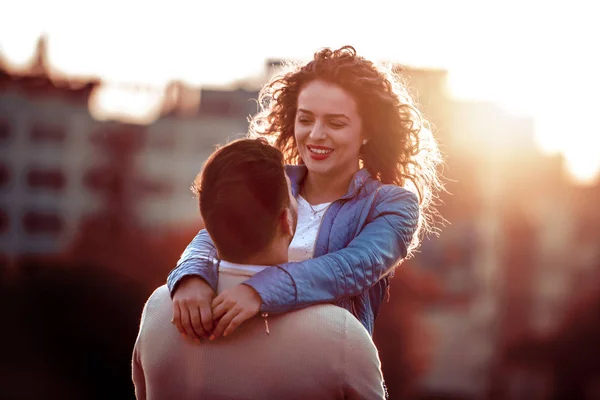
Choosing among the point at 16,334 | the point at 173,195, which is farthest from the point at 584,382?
the point at 16,334

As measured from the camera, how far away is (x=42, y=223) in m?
53.7

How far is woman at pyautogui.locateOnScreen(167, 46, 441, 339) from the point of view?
2.55 meters

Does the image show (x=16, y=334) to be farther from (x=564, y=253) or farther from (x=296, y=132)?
(x=296, y=132)

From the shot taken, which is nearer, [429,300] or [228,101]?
[429,300]

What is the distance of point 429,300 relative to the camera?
48062mm

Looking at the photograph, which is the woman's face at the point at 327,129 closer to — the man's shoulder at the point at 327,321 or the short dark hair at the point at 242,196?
the short dark hair at the point at 242,196

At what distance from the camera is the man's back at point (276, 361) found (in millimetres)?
2412

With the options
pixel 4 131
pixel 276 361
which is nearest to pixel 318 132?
pixel 276 361

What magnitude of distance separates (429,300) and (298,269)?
46.3 m

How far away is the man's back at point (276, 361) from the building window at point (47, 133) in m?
52.8

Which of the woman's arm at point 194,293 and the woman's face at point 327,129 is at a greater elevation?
the woman's face at point 327,129

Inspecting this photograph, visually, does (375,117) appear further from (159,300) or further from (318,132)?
(159,300)

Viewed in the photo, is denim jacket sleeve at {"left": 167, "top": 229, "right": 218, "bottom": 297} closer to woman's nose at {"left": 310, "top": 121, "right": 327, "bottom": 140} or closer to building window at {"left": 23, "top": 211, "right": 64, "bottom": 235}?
woman's nose at {"left": 310, "top": 121, "right": 327, "bottom": 140}

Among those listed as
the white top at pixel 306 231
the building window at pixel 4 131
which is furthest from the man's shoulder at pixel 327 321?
the building window at pixel 4 131
